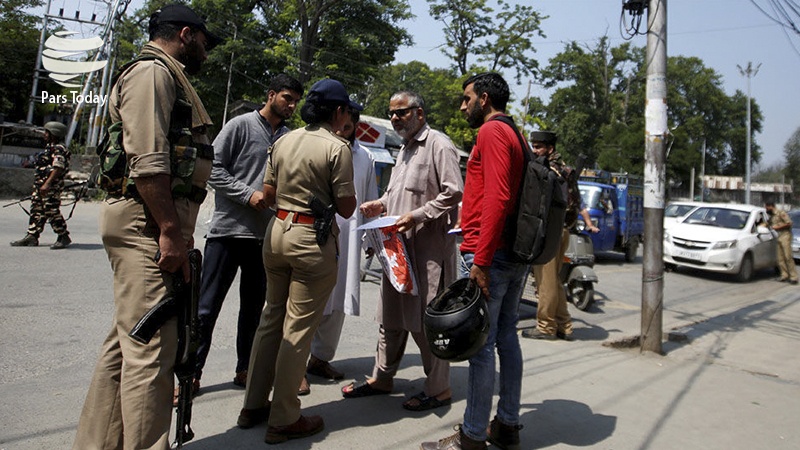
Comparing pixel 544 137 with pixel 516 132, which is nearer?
pixel 516 132

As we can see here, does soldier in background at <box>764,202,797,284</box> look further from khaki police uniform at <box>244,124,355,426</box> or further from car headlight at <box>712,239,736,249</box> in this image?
khaki police uniform at <box>244,124,355,426</box>

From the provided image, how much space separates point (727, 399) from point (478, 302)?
2818 mm

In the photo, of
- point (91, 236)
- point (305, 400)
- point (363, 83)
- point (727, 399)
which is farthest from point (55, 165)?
point (363, 83)

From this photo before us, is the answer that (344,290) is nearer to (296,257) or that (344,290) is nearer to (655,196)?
(296,257)

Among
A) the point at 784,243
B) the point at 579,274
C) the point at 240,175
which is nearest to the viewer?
the point at 240,175

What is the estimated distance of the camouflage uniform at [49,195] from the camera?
27.4ft

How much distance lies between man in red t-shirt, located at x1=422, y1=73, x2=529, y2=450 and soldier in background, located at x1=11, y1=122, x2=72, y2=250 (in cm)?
752

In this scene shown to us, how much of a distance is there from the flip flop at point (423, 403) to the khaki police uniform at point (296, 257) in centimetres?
85

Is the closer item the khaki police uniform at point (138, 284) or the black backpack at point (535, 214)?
the khaki police uniform at point (138, 284)

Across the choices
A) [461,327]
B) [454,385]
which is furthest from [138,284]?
[454,385]

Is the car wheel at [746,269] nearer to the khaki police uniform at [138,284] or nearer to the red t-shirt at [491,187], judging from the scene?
the red t-shirt at [491,187]

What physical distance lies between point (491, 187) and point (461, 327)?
73 centimetres

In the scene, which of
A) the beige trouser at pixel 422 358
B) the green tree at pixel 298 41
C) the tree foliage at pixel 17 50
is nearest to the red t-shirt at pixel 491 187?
the beige trouser at pixel 422 358

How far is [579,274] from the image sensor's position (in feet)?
25.3
